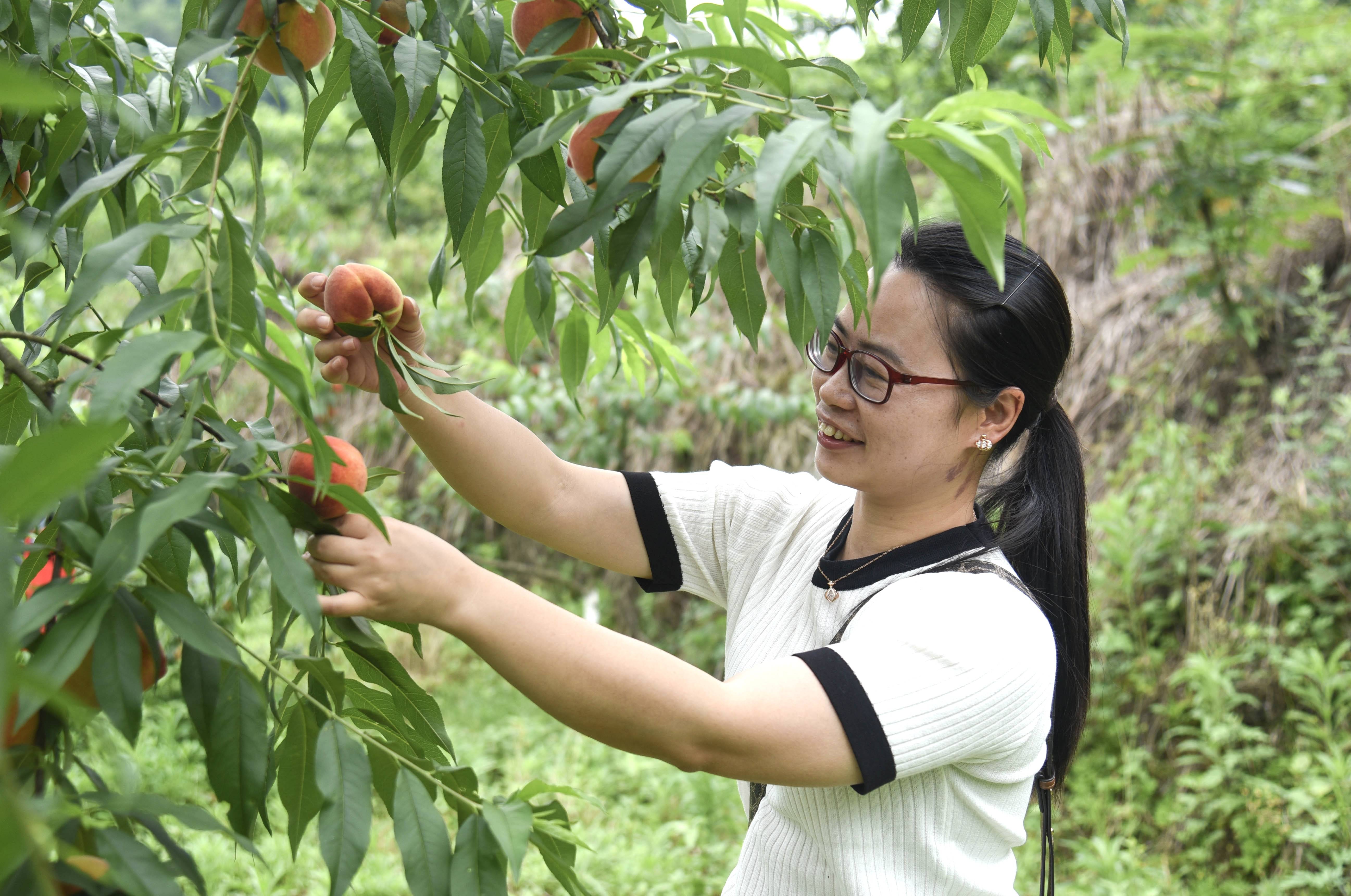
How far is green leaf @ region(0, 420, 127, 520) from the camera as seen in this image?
0.39m

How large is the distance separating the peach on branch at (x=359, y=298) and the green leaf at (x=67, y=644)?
494mm

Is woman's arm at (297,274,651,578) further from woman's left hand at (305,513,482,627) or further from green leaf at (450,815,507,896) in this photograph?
green leaf at (450,815,507,896)

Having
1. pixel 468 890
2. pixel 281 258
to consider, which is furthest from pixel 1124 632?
pixel 281 258

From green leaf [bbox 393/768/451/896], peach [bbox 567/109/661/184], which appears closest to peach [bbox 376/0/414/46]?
peach [bbox 567/109/661/184]

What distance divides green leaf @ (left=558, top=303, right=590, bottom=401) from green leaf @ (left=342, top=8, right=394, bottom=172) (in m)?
0.48

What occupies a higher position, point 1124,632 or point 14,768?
point 14,768

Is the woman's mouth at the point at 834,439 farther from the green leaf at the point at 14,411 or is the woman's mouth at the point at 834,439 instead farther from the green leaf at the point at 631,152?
the green leaf at the point at 14,411

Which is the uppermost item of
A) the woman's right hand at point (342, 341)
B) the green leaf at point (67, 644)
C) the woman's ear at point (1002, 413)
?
the green leaf at point (67, 644)

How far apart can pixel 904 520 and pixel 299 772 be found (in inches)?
30.1

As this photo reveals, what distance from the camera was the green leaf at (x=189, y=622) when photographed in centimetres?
59

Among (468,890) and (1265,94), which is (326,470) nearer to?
(468,890)

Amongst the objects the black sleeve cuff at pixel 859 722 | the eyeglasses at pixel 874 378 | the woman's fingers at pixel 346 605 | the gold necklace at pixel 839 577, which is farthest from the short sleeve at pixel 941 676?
the woman's fingers at pixel 346 605

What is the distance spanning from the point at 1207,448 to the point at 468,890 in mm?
3538

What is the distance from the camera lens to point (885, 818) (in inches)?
42.4
